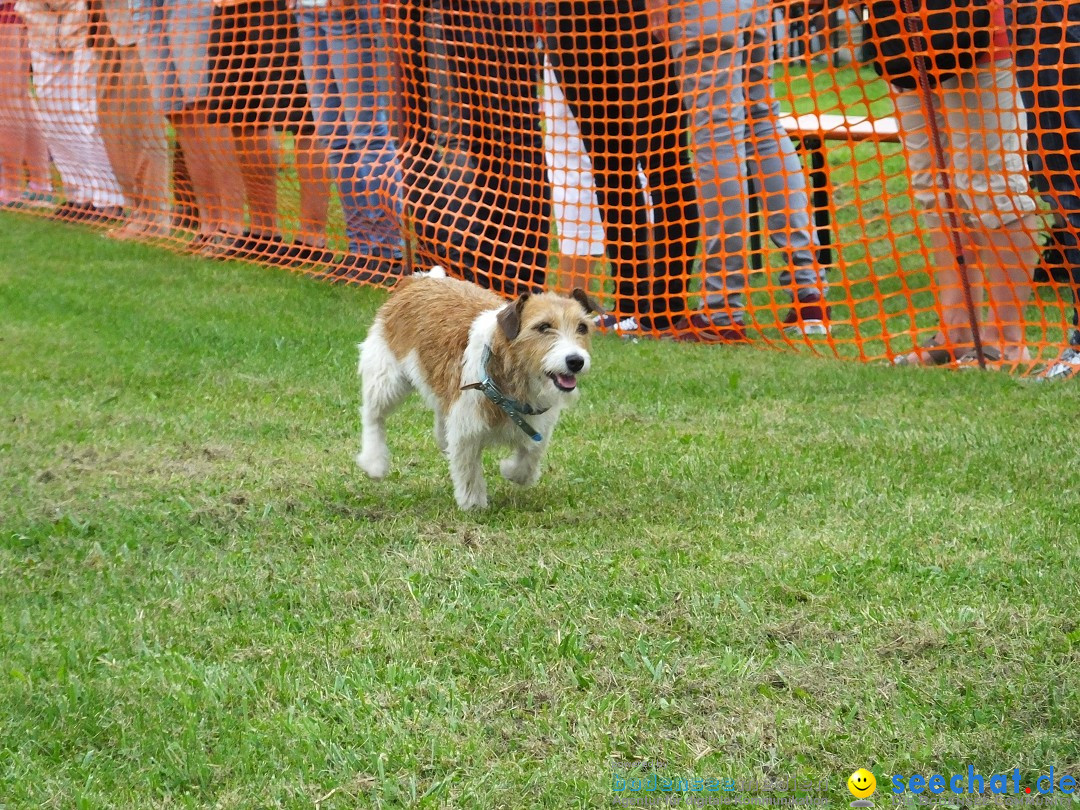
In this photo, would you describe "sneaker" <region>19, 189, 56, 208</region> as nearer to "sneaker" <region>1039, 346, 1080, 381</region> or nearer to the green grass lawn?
the green grass lawn

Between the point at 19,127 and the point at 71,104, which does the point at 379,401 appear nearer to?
the point at 71,104

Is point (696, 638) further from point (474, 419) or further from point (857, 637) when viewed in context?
point (474, 419)

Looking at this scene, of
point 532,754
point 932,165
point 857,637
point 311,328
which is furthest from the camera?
point 311,328

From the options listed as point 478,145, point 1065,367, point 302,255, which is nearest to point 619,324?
point 478,145

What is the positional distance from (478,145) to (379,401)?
13.8 feet

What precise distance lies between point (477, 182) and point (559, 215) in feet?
2.20

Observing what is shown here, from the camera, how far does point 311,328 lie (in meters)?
9.24

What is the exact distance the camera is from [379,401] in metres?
6.09

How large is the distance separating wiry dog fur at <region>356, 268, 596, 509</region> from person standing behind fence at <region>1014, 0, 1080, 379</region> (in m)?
3.40

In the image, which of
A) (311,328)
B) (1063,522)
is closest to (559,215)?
(311,328)

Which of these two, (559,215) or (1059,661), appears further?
(559,215)

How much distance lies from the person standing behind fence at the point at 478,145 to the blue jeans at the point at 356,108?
0.26 metres

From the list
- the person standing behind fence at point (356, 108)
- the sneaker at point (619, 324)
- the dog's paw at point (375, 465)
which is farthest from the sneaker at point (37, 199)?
the dog's paw at point (375, 465)

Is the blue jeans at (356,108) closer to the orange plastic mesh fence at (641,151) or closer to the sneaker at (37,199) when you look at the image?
the orange plastic mesh fence at (641,151)
